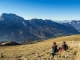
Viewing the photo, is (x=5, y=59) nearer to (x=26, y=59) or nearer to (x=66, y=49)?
(x=26, y=59)

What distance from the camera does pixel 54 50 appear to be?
25.0 m

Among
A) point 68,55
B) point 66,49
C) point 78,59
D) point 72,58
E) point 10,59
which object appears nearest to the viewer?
point 78,59

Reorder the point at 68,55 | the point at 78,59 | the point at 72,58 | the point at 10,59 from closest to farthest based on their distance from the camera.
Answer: the point at 78,59
the point at 72,58
the point at 68,55
the point at 10,59

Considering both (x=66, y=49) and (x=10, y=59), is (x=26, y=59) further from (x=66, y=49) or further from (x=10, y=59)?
(x=66, y=49)

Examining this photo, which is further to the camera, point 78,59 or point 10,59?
point 10,59

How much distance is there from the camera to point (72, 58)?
20.6m

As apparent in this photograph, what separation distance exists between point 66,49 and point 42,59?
489 centimetres

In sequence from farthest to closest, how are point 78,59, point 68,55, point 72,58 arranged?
point 68,55, point 72,58, point 78,59

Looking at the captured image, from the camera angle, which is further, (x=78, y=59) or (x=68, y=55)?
(x=68, y=55)

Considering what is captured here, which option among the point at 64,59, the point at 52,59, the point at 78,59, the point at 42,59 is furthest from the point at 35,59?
the point at 78,59

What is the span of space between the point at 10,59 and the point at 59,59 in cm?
711

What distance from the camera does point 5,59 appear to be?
A: 78.5 ft

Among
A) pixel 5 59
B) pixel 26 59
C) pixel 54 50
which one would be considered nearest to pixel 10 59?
pixel 5 59

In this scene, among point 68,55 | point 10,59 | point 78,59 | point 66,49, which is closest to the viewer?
point 78,59
